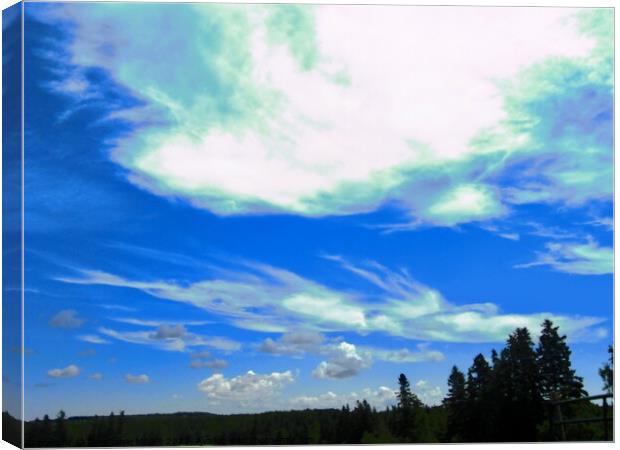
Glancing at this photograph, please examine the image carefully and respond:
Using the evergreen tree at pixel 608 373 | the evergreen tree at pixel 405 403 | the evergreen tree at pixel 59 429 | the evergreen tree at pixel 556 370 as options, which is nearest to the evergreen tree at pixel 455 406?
the evergreen tree at pixel 405 403

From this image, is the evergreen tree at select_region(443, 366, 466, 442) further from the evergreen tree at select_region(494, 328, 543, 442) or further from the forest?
the evergreen tree at select_region(494, 328, 543, 442)

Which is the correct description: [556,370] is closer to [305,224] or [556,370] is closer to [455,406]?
[455,406]

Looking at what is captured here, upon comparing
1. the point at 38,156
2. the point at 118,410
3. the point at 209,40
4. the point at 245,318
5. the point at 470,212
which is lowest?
the point at 118,410

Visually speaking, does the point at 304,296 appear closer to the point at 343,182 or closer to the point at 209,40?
the point at 343,182

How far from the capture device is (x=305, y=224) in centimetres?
1435

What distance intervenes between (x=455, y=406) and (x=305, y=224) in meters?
3.37

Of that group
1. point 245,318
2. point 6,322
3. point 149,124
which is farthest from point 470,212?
point 6,322

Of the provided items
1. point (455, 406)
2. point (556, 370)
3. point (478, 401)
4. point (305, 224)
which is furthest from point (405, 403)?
point (305, 224)

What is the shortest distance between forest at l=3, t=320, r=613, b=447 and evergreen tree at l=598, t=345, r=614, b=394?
0.05 feet

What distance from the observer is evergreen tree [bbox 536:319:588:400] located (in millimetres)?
14648

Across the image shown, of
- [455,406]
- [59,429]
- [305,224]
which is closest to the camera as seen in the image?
[59,429]

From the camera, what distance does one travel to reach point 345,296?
14.3 meters

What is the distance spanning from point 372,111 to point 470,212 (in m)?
2.00

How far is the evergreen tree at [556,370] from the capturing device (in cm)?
1465
